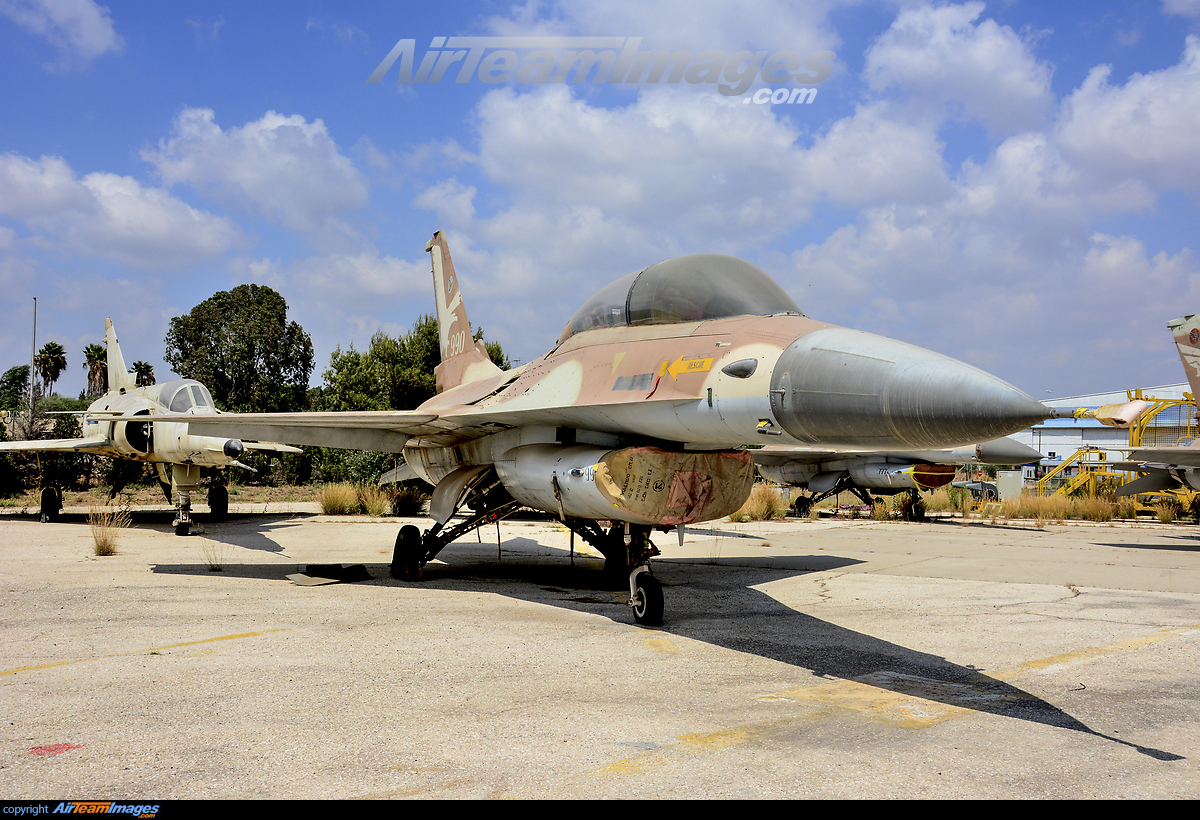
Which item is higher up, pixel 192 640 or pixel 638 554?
pixel 638 554

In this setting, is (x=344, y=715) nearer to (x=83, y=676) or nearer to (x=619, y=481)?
(x=83, y=676)

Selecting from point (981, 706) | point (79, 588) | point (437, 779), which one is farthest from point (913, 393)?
point (79, 588)

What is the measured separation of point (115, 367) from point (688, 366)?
1828 cm

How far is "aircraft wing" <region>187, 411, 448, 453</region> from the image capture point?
28.3ft

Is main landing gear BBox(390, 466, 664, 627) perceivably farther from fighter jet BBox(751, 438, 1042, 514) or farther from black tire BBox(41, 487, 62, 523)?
black tire BBox(41, 487, 62, 523)

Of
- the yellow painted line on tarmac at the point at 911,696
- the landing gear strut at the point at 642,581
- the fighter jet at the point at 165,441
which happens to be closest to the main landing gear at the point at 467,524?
the landing gear strut at the point at 642,581

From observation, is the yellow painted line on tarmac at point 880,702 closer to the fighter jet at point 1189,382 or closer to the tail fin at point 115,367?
the fighter jet at point 1189,382

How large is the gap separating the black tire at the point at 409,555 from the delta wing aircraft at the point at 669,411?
0.05 feet

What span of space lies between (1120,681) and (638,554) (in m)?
3.55

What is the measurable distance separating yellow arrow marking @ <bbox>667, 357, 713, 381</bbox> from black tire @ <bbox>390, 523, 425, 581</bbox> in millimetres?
4781

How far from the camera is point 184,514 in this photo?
13.9 m

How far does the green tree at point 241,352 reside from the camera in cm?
4247

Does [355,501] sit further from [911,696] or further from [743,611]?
[911,696]

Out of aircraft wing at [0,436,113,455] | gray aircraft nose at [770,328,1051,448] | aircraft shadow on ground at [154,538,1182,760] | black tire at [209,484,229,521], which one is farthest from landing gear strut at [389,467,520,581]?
black tire at [209,484,229,521]
